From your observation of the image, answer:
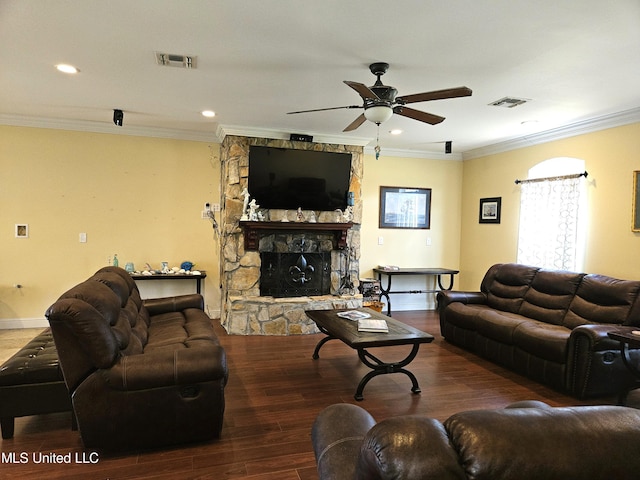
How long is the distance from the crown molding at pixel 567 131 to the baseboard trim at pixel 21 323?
21.3 feet

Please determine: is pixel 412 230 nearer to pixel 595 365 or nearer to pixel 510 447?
pixel 595 365

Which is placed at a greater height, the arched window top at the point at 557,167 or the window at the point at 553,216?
the arched window top at the point at 557,167

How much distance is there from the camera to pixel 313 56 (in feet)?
9.37

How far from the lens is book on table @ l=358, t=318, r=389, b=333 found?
3.35 metres

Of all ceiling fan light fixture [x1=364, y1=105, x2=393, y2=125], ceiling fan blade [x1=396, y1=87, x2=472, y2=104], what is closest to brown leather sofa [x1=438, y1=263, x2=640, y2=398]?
ceiling fan blade [x1=396, y1=87, x2=472, y2=104]

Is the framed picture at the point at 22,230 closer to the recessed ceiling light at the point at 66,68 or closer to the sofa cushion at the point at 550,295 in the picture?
the recessed ceiling light at the point at 66,68

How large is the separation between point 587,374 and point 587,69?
2386mm

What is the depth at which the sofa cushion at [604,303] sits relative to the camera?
3.49m

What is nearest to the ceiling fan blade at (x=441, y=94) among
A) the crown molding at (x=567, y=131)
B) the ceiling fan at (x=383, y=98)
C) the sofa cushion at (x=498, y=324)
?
the ceiling fan at (x=383, y=98)

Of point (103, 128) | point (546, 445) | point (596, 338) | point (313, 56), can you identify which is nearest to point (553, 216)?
point (596, 338)

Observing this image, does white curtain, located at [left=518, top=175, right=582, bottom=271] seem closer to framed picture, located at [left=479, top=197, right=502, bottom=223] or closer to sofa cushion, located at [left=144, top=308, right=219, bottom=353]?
framed picture, located at [left=479, top=197, right=502, bottom=223]

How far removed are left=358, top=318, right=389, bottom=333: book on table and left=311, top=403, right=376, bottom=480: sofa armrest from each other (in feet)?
5.67

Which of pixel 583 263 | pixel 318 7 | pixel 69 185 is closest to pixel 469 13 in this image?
pixel 318 7

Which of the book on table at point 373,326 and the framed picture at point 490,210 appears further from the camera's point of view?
the framed picture at point 490,210
